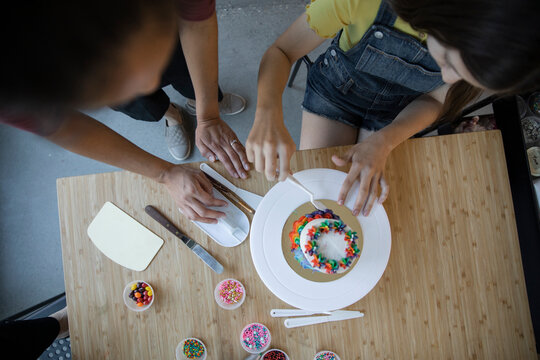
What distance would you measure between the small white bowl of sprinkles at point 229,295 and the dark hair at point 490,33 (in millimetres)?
679

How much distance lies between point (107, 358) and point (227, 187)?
1.69 ft

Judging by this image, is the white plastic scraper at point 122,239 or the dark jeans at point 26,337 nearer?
the white plastic scraper at point 122,239

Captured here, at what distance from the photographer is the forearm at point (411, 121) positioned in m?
0.80

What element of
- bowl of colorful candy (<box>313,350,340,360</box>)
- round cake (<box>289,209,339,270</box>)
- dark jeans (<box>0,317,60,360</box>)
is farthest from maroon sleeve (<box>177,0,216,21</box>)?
dark jeans (<box>0,317,60,360</box>)

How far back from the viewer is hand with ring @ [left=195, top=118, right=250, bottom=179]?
2.66 feet

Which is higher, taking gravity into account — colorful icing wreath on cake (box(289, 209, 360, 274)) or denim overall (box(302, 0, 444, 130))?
denim overall (box(302, 0, 444, 130))

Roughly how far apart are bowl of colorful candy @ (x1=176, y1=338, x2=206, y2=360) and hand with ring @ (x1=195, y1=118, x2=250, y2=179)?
1.40 ft

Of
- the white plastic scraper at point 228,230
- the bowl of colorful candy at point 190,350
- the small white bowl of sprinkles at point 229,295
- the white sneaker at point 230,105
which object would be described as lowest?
the bowl of colorful candy at point 190,350

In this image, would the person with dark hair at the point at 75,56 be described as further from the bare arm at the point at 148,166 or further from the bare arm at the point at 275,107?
the bare arm at the point at 275,107

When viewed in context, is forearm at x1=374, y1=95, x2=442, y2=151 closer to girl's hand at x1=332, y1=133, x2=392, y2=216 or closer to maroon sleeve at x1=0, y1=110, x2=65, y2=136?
girl's hand at x1=332, y1=133, x2=392, y2=216

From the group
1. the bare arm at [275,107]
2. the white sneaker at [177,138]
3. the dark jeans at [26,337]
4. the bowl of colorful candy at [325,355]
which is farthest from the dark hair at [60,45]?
the white sneaker at [177,138]

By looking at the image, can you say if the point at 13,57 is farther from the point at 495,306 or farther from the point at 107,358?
the point at 495,306

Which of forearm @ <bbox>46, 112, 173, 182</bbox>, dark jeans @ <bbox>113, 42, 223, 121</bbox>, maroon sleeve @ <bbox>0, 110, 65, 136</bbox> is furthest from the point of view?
dark jeans @ <bbox>113, 42, 223, 121</bbox>

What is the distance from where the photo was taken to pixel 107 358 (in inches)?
29.8
